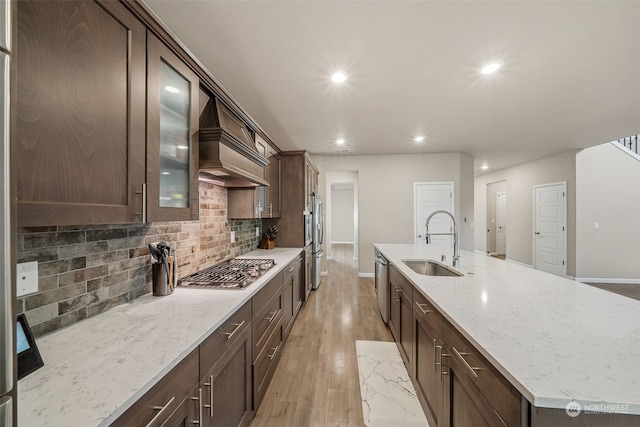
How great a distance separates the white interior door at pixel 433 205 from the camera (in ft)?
17.8

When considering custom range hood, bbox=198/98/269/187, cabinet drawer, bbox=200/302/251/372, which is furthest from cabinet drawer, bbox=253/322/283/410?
custom range hood, bbox=198/98/269/187

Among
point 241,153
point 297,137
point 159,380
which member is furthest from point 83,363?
point 297,137

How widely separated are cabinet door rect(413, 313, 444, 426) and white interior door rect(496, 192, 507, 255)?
787 centimetres

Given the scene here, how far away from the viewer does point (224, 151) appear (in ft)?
5.64

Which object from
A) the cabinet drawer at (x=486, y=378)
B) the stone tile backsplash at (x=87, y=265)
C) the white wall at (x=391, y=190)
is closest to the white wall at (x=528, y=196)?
the white wall at (x=391, y=190)

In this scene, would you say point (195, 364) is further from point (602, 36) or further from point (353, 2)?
point (602, 36)

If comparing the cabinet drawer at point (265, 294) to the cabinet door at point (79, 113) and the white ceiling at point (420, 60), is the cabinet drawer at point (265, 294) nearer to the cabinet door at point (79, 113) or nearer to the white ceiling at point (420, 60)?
the cabinet door at point (79, 113)

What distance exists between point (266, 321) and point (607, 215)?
6895mm

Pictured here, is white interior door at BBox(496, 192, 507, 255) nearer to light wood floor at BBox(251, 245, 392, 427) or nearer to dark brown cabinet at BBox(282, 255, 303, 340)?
light wood floor at BBox(251, 245, 392, 427)

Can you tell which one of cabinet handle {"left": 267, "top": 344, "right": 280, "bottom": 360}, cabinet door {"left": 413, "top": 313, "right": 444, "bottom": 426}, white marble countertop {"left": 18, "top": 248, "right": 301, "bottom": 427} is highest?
white marble countertop {"left": 18, "top": 248, "right": 301, "bottom": 427}

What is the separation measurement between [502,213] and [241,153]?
28.6ft

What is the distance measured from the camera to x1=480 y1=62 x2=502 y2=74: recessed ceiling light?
2.08 metres

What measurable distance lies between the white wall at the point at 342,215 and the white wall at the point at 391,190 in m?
5.08

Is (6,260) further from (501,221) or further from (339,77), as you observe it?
(501,221)
